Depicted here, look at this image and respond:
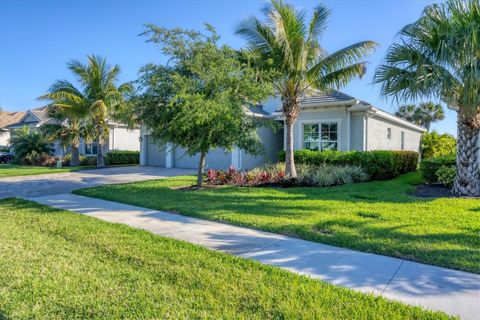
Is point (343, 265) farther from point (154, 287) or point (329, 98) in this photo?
point (329, 98)

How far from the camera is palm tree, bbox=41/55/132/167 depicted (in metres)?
20.9

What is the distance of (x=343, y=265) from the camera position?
4.38 m

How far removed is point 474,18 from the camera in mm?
8641

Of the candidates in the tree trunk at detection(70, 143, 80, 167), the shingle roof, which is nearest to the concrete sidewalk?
the shingle roof

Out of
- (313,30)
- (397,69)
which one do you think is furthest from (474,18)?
(313,30)

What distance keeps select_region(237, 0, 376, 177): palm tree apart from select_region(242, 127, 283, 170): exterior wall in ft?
17.9

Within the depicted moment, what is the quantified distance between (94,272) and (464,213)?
7700mm

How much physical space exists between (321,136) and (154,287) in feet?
46.8

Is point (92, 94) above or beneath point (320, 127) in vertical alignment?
above

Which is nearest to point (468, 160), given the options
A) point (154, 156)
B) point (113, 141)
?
point (154, 156)

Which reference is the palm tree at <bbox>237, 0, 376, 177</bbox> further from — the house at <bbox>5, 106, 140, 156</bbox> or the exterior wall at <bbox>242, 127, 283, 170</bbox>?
the house at <bbox>5, 106, 140, 156</bbox>

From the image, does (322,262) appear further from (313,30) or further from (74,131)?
(74,131)

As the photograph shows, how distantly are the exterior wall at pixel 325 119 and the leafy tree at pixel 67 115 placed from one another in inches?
556

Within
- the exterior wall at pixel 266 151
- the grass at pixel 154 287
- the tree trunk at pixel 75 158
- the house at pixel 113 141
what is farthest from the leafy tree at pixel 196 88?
the house at pixel 113 141
